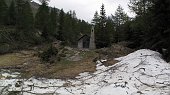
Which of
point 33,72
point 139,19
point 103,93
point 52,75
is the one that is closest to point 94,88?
point 103,93

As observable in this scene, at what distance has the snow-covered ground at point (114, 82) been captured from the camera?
1382cm

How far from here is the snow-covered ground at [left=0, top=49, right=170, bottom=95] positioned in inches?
544

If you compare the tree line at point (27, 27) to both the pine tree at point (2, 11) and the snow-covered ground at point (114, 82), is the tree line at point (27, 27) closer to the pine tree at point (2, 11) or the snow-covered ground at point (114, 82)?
the pine tree at point (2, 11)

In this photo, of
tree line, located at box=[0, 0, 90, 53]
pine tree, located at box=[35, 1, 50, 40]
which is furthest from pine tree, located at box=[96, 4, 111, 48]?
pine tree, located at box=[35, 1, 50, 40]

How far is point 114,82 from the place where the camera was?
15.0 metres

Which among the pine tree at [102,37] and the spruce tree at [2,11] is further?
the spruce tree at [2,11]

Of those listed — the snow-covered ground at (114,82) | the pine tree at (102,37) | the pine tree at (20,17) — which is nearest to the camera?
the snow-covered ground at (114,82)

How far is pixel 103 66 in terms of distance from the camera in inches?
754

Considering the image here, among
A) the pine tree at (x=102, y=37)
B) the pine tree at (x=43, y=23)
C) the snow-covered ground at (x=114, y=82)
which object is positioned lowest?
the snow-covered ground at (x=114, y=82)

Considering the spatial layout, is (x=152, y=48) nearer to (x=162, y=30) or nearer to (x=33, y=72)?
(x=162, y=30)

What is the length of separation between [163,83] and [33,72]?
7.88 m

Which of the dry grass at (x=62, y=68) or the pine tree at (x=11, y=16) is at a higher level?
the pine tree at (x=11, y=16)

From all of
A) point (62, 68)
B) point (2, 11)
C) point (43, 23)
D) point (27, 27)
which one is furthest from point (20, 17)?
point (62, 68)

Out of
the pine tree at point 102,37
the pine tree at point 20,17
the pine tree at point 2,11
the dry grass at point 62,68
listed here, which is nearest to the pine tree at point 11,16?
the pine tree at point 20,17
